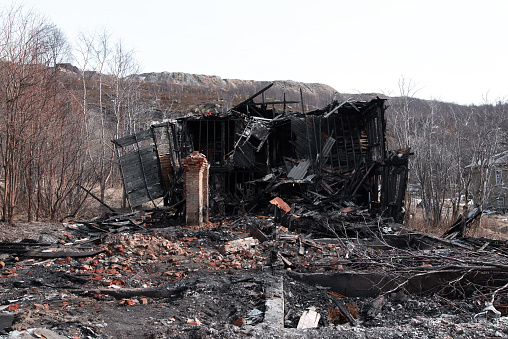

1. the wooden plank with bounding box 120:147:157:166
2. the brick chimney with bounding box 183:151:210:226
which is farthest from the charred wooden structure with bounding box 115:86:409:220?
the brick chimney with bounding box 183:151:210:226

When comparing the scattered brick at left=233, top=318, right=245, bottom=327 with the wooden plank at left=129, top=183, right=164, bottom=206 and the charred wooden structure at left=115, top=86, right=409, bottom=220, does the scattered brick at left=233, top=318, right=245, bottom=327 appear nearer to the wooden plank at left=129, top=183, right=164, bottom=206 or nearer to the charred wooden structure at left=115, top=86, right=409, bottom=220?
the charred wooden structure at left=115, top=86, right=409, bottom=220

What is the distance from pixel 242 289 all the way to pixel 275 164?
13038 mm

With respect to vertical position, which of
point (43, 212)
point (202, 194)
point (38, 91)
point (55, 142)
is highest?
point (38, 91)

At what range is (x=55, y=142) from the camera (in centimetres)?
1261

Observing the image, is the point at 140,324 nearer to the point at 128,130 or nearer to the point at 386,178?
the point at 386,178

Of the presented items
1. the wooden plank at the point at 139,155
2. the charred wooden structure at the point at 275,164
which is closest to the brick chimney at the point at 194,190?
the charred wooden structure at the point at 275,164

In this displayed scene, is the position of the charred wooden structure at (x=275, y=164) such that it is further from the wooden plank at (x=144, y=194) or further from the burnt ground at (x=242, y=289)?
the burnt ground at (x=242, y=289)

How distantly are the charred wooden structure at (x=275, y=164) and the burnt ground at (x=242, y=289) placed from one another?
6636mm

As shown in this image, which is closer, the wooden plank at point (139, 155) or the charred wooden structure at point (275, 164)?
the charred wooden structure at point (275, 164)

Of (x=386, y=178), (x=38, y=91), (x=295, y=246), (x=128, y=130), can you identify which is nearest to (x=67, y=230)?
(x=38, y=91)

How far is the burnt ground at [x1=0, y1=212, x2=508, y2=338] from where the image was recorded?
4039 mm

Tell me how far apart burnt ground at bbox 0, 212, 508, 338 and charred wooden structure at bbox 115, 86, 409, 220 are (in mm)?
6636

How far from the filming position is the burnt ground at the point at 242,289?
404cm

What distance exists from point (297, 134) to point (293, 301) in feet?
40.7
